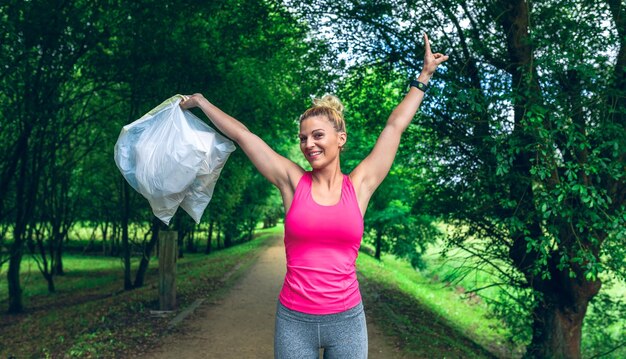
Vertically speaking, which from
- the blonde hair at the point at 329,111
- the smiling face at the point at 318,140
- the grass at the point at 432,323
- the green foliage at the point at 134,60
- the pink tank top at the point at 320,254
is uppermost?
the green foliage at the point at 134,60

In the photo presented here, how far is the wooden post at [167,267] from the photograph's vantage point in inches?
352

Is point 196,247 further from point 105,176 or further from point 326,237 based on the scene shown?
point 326,237

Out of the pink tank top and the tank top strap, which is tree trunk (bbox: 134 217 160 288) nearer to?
the tank top strap

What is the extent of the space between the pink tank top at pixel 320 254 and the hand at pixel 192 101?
1066 millimetres

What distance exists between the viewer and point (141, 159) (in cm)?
312

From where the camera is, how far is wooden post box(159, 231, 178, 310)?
8.95 meters

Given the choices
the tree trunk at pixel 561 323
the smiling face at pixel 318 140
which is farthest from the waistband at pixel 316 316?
the tree trunk at pixel 561 323

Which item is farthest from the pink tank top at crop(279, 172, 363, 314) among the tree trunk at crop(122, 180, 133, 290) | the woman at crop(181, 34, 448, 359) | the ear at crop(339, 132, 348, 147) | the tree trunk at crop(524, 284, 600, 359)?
the tree trunk at crop(122, 180, 133, 290)

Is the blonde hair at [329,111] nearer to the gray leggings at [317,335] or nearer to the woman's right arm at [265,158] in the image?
the woman's right arm at [265,158]

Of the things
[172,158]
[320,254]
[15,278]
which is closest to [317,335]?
[320,254]

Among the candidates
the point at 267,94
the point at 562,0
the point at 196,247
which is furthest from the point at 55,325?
the point at 196,247

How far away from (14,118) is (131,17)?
332cm

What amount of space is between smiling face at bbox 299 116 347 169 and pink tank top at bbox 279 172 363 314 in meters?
0.21

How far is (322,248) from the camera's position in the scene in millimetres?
2324
